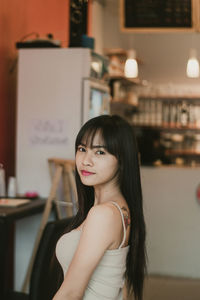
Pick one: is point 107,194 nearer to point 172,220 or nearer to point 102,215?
point 102,215

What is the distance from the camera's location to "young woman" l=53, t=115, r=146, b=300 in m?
1.44

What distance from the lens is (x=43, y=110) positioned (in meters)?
4.12

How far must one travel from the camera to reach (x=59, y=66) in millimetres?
4105

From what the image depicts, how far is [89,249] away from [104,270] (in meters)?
0.12

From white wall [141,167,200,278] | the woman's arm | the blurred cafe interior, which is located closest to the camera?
the woman's arm

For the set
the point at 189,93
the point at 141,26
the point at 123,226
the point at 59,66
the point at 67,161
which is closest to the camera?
the point at 123,226

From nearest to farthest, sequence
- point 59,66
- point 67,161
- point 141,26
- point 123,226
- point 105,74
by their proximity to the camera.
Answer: point 123,226 < point 67,161 < point 59,66 < point 105,74 < point 141,26

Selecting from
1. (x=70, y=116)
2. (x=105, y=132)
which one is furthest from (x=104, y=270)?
(x=70, y=116)

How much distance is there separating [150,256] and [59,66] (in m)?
2.27

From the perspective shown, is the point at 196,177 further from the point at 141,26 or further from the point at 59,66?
the point at 59,66

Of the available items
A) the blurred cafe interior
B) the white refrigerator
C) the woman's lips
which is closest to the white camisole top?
the woman's lips

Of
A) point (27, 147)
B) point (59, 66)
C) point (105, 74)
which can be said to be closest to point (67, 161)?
point (27, 147)

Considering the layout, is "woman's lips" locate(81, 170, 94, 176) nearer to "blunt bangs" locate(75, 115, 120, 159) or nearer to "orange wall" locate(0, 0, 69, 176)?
"blunt bangs" locate(75, 115, 120, 159)

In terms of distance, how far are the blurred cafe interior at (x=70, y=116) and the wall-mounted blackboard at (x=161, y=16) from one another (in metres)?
0.01
